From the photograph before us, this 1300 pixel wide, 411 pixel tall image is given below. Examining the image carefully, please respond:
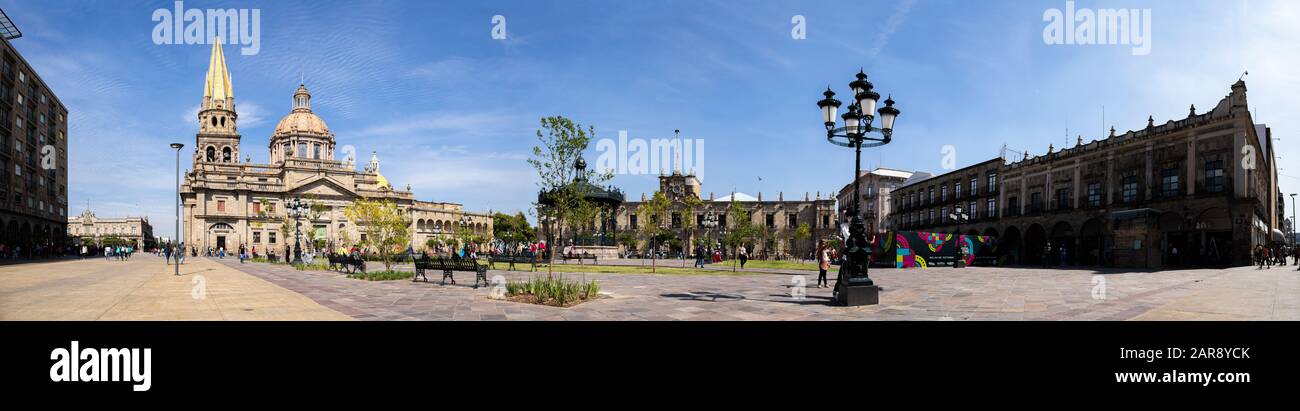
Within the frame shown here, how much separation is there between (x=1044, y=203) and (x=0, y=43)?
71924 mm

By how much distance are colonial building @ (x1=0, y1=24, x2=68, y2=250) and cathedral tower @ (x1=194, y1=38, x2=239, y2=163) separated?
35.6m

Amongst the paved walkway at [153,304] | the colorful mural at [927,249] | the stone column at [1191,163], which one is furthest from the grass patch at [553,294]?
the stone column at [1191,163]

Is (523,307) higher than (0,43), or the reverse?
(0,43)

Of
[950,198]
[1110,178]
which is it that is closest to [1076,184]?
[1110,178]

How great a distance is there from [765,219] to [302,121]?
246 feet

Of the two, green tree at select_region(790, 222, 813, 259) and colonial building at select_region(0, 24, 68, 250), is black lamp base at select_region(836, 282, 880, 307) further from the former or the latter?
green tree at select_region(790, 222, 813, 259)

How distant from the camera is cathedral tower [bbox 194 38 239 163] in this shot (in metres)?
88.4

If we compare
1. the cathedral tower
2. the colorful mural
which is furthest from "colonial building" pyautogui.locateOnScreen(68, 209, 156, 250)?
the colorful mural

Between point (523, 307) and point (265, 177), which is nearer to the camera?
point (523, 307)

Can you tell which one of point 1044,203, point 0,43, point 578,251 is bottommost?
point 578,251
